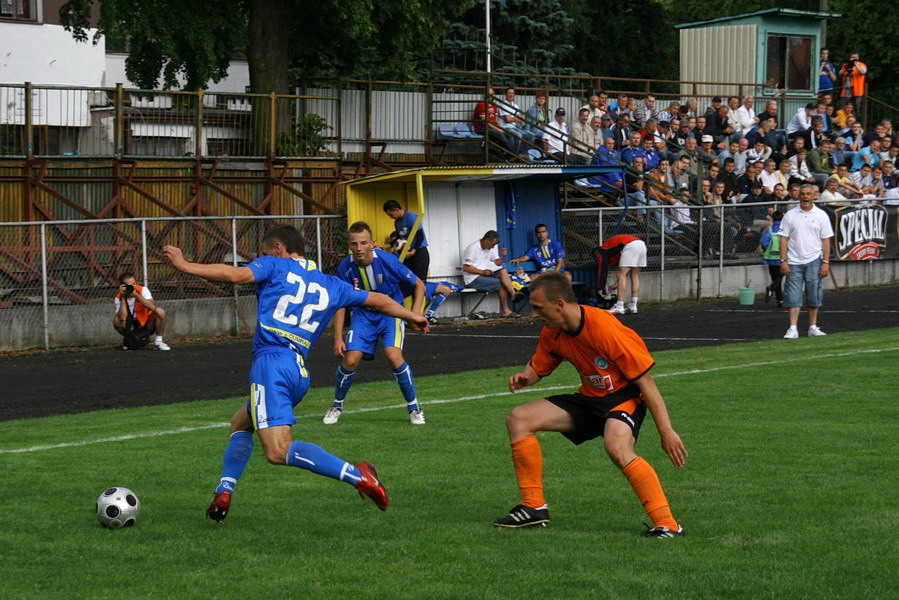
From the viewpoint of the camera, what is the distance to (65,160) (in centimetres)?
2303

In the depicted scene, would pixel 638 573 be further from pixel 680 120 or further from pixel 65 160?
pixel 680 120

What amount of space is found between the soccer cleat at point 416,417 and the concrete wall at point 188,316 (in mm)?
9343

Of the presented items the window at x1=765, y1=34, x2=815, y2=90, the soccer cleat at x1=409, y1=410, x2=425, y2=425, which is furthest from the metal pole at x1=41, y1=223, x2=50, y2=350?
the window at x1=765, y1=34, x2=815, y2=90

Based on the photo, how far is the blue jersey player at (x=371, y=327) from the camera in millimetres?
12055

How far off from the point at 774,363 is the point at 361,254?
618cm

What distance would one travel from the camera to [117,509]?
24.7ft

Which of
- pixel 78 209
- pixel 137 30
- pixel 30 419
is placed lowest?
pixel 30 419

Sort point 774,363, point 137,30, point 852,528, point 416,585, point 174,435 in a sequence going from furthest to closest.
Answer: point 137,30, point 774,363, point 174,435, point 852,528, point 416,585

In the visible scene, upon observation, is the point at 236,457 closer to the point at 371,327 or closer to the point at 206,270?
the point at 206,270

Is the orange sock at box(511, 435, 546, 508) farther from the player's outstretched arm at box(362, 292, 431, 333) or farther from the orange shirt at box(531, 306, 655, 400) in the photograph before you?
the player's outstretched arm at box(362, 292, 431, 333)

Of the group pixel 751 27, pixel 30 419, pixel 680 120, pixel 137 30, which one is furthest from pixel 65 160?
pixel 751 27

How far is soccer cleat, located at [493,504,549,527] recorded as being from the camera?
24.3ft

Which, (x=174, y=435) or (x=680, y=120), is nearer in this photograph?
(x=174, y=435)

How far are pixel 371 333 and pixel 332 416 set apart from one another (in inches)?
34.1
